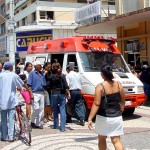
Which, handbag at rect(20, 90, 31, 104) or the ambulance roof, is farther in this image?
the ambulance roof

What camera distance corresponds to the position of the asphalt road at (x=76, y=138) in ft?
23.1

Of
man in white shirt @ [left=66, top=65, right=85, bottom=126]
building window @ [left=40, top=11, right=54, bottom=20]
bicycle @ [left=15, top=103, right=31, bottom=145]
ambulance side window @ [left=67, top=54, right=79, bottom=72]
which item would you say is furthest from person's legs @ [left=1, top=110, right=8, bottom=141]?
building window @ [left=40, top=11, right=54, bottom=20]

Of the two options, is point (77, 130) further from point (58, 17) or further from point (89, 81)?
point (58, 17)

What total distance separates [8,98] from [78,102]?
2495 mm

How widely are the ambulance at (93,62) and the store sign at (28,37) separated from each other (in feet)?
66.1

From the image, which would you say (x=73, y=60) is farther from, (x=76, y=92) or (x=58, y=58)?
(x=76, y=92)

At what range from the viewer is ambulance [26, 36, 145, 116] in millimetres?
9828

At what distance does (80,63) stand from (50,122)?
193 centimetres

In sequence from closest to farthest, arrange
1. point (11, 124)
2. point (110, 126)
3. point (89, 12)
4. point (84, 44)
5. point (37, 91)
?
point (110, 126) → point (11, 124) → point (37, 91) → point (84, 44) → point (89, 12)

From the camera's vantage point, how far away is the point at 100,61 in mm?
10602

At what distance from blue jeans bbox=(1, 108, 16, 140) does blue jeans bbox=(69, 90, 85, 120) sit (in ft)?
7.19

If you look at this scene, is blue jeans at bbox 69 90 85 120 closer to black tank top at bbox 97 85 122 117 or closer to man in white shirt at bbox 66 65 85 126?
man in white shirt at bbox 66 65 85 126

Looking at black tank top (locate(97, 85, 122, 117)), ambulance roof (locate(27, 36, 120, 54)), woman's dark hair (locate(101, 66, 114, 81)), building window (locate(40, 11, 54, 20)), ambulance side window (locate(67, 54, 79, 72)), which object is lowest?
black tank top (locate(97, 85, 122, 117))

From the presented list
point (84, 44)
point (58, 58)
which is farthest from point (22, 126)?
point (58, 58)
